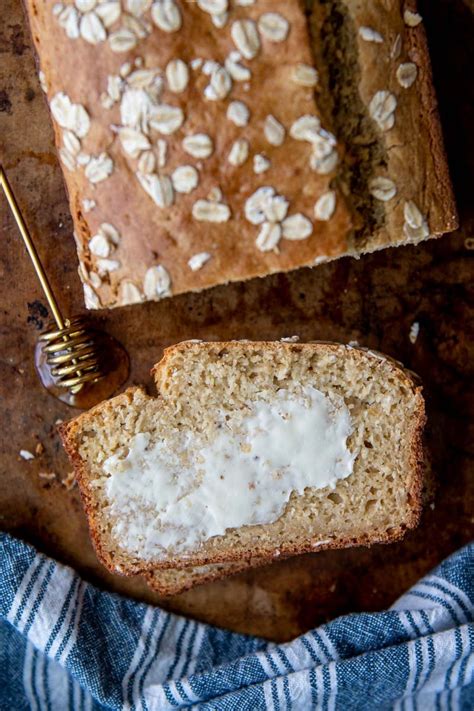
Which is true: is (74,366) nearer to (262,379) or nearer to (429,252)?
(262,379)

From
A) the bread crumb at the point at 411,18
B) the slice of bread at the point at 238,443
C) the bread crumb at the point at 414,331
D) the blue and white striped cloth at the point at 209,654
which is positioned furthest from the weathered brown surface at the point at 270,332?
the bread crumb at the point at 411,18

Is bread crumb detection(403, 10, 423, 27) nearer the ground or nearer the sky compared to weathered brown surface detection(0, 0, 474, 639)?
nearer the sky

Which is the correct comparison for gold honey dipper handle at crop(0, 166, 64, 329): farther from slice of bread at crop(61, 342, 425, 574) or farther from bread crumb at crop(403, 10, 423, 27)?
bread crumb at crop(403, 10, 423, 27)

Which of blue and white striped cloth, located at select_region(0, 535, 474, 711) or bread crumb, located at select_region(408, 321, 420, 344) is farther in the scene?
bread crumb, located at select_region(408, 321, 420, 344)

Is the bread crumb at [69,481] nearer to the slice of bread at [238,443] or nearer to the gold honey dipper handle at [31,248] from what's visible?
the slice of bread at [238,443]

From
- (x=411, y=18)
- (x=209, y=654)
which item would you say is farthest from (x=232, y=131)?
(x=209, y=654)

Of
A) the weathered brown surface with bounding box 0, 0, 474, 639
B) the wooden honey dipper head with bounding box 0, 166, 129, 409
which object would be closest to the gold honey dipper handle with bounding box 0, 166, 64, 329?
the wooden honey dipper head with bounding box 0, 166, 129, 409

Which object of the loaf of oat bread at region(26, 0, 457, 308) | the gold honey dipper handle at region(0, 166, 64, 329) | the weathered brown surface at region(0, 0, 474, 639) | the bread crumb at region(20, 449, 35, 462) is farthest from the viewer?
the bread crumb at region(20, 449, 35, 462)

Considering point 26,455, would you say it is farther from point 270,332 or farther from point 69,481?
point 270,332

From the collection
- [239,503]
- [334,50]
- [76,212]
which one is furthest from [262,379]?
[334,50]
